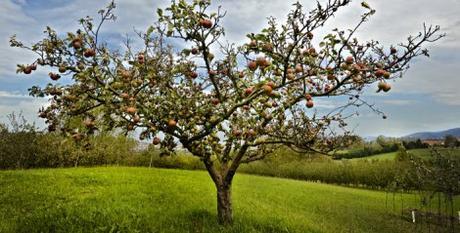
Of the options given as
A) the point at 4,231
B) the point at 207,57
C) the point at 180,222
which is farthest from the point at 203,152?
the point at 4,231

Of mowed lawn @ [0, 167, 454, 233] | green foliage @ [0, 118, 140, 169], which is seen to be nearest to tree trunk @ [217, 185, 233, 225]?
mowed lawn @ [0, 167, 454, 233]

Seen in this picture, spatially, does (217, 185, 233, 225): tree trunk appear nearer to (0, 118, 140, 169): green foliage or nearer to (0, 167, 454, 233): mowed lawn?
(0, 167, 454, 233): mowed lawn

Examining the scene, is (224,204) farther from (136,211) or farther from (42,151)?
(42,151)

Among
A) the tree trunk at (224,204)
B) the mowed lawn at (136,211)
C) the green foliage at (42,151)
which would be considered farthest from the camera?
the green foliage at (42,151)

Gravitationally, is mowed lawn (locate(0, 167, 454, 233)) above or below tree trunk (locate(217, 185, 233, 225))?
below

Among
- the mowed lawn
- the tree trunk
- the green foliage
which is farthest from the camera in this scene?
the green foliage

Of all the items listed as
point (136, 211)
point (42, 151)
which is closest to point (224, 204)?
point (136, 211)

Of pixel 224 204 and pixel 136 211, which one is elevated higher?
pixel 224 204

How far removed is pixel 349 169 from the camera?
44344 mm

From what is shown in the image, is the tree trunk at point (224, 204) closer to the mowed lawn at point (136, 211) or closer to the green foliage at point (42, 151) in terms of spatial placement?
the mowed lawn at point (136, 211)

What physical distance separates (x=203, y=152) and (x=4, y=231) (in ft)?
19.5

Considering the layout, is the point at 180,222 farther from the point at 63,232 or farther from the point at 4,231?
the point at 4,231

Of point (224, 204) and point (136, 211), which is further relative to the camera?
point (136, 211)

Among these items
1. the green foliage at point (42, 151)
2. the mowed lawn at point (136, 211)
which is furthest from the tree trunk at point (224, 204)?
the green foliage at point (42, 151)
